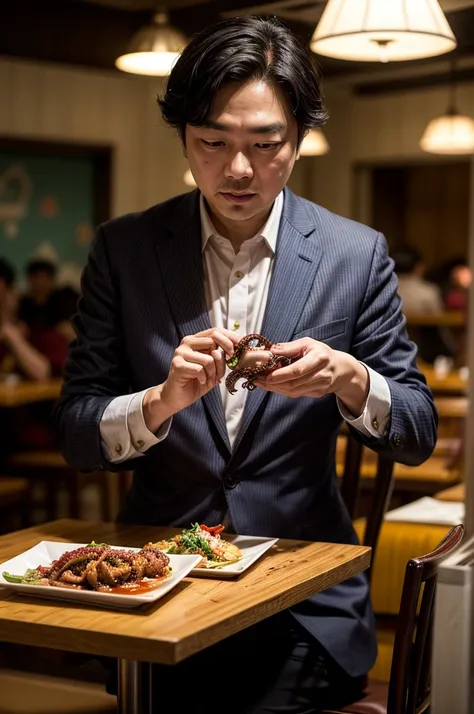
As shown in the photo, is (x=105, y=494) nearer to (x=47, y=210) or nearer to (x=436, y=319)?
(x=47, y=210)

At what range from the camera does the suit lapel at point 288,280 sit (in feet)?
6.84

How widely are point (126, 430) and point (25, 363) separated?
481cm

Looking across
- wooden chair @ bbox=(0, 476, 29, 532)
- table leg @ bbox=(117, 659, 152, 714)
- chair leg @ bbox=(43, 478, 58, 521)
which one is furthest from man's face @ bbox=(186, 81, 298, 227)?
chair leg @ bbox=(43, 478, 58, 521)

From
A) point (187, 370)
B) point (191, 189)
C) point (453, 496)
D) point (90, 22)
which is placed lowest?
point (453, 496)

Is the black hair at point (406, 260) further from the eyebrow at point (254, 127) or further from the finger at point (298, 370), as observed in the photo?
the finger at point (298, 370)

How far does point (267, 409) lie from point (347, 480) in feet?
1.92

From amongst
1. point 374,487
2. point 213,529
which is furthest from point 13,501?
point 213,529

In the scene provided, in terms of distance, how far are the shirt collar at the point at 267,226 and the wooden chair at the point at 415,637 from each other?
69cm

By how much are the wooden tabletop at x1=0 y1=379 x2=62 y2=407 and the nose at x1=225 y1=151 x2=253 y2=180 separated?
4174 millimetres

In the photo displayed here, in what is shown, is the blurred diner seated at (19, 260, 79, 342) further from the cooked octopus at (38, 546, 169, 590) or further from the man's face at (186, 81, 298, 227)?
the cooked octopus at (38, 546, 169, 590)

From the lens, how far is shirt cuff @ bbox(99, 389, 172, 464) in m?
1.99

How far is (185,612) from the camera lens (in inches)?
61.4

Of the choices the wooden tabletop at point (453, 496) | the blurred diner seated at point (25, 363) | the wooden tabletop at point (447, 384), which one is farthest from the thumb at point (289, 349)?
the wooden tabletop at point (447, 384)

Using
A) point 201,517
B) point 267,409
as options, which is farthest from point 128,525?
point 267,409
